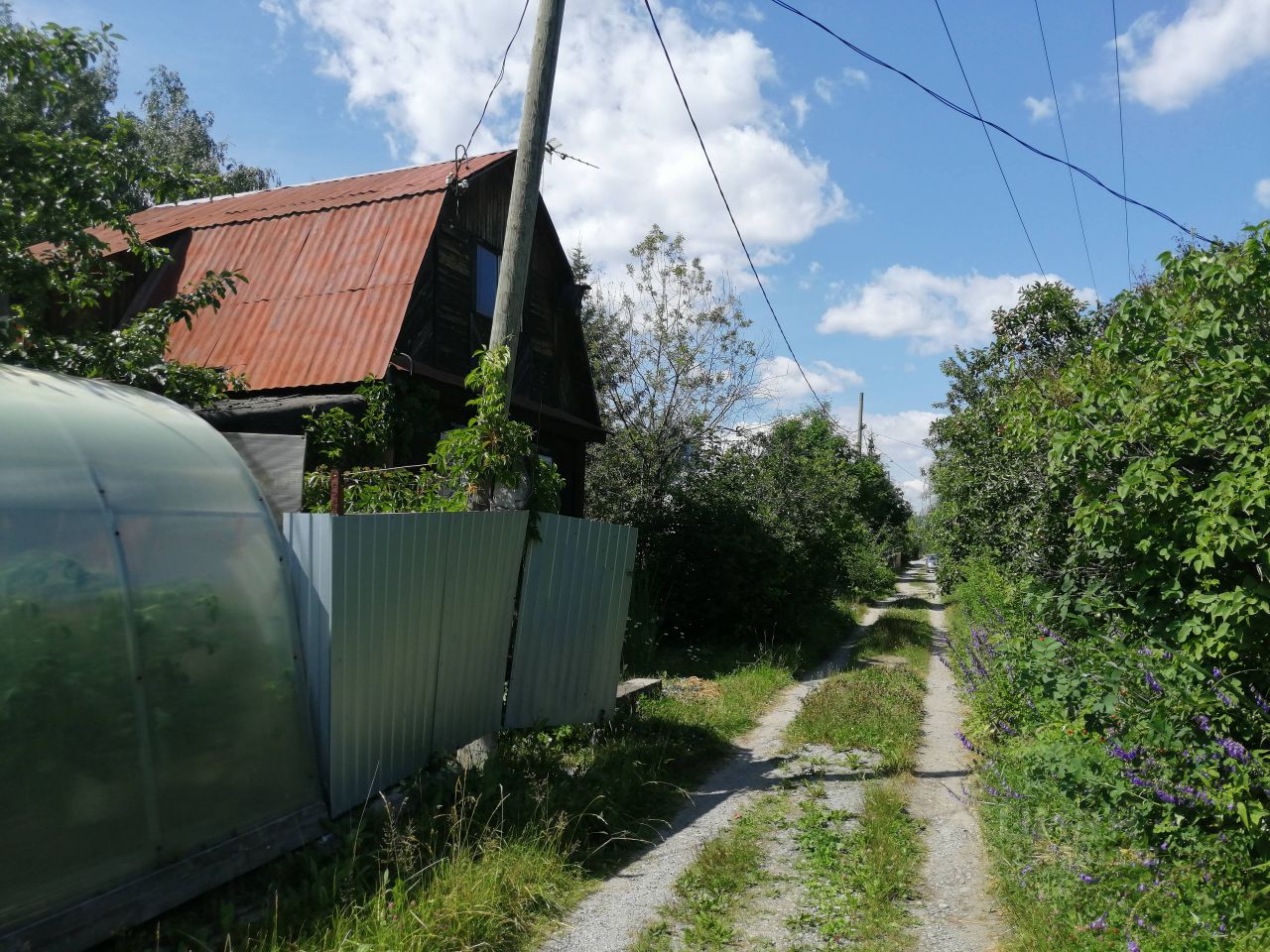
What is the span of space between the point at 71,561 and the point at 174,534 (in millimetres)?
616

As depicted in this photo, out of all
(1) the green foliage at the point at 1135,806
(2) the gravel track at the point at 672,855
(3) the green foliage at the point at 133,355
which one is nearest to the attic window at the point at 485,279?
(3) the green foliage at the point at 133,355

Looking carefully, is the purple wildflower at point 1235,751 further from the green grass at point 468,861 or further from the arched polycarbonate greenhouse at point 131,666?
the arched polycarbonate greenhouse at point 131,666

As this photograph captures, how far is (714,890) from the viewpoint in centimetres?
525

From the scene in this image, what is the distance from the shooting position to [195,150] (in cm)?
2828

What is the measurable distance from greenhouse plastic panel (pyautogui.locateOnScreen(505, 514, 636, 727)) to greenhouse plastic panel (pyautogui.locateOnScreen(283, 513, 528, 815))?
257 mm

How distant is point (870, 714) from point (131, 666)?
23.6 ft

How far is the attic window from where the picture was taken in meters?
12.4

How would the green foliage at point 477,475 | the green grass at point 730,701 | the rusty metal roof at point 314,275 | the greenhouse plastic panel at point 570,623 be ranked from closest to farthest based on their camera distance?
the green foliage at point 477,475 → the greenhouse plastic panel at point 570,623 → the green grass at point 730,701 → the rusty metal roof at point 314,275

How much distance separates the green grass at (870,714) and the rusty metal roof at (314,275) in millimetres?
5823

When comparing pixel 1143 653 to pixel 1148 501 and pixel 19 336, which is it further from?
pixel 19 336

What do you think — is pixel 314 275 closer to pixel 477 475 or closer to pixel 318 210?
pixel 318 210

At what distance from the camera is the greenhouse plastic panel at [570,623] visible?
7.15 meters

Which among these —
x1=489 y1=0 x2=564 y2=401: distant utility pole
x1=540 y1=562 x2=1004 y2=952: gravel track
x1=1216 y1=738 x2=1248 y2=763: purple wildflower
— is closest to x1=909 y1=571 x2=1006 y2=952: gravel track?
x1=540 y1=562 x2=1004 y2=952: gravel track

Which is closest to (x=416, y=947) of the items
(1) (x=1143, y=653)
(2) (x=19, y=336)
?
(1) (x=1143, y=653)
